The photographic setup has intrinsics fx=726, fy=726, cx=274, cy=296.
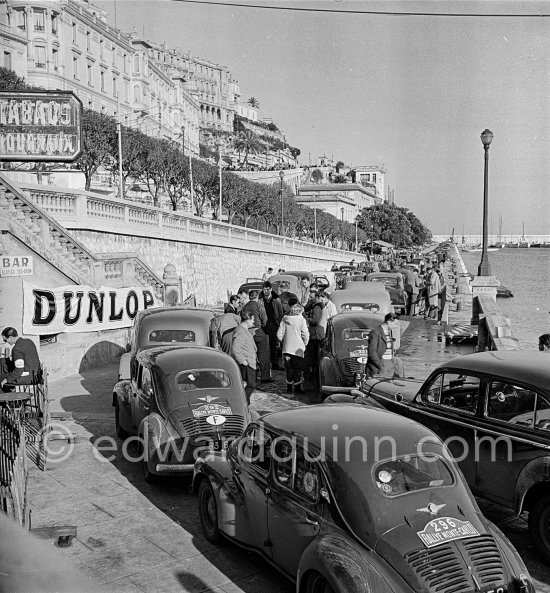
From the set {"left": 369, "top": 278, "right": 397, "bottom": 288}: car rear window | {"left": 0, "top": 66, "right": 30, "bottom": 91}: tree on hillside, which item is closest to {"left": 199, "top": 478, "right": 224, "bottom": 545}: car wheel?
{"left": 369, "top": 278, "right": 397, "bottom": 288}: car rear window

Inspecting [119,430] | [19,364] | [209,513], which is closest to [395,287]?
[119,430]

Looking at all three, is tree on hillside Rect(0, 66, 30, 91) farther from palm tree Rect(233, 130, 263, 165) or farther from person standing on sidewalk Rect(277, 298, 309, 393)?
palm tree Rect(233, 130, 263, 165)

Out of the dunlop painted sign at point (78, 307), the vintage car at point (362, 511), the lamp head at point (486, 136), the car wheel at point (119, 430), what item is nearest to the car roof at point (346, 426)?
the vintage car at point (362, 511)

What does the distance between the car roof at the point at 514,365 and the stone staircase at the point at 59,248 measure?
11.6 metres

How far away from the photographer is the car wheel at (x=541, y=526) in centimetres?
646

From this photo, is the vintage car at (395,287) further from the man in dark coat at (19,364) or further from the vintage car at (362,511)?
the vintage car at (362,511)

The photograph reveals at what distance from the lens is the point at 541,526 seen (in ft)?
21.5

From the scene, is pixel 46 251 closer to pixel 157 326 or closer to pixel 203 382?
pixel 157 326

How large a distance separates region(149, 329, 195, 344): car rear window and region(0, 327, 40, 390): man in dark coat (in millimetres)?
2878

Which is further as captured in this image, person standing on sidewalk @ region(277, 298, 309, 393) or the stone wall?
the stone wall

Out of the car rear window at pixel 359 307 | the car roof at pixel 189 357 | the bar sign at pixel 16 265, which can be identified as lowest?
the car roof at pixel 189 357

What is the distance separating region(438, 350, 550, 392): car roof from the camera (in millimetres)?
7008

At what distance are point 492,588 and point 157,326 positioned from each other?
9414mm

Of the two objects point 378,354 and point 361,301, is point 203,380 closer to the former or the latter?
point 378,354
